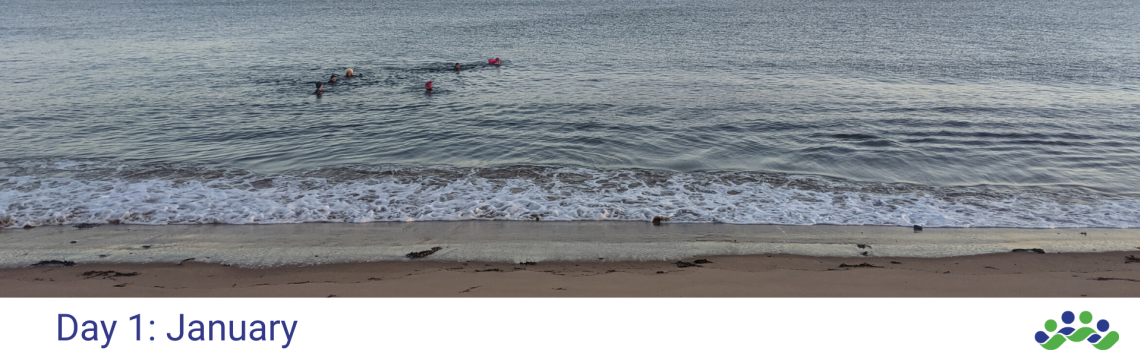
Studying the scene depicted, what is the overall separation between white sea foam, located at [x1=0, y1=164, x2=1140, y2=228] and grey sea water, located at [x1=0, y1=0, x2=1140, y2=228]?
54 millimetres

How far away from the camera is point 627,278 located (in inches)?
243

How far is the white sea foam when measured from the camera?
28.0 feet

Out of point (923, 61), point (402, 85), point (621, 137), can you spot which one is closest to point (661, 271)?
point (621, 137)

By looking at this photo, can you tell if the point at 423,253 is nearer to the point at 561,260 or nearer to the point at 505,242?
the point at 505,242

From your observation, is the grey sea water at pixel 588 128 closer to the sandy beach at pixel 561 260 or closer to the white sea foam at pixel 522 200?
the white sea foam at pixel 522 200

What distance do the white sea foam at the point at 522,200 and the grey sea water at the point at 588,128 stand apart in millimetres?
54

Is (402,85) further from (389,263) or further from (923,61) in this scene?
(923,61)

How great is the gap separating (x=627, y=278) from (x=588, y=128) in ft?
29.1

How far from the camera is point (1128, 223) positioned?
8.34 m

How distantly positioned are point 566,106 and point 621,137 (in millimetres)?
4183

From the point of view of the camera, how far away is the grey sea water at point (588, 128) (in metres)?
9.22
